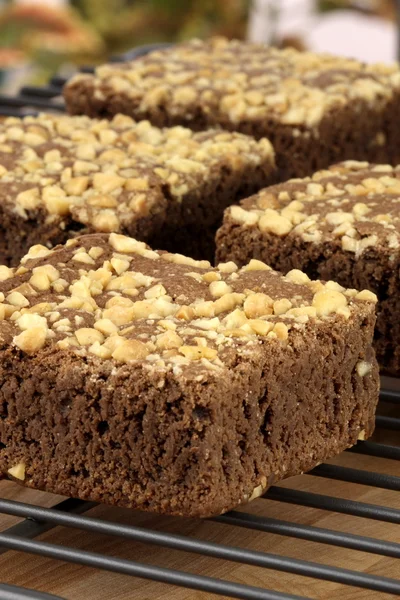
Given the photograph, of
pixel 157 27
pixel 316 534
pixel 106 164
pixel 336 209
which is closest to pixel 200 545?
pixel 316 534

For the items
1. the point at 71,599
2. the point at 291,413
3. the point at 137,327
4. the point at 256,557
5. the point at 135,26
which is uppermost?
the point at 135,26

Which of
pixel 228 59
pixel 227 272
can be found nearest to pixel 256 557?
pixel 227 272

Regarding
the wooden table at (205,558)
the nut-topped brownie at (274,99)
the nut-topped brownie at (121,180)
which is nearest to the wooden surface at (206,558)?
the wooden table at (205,558)

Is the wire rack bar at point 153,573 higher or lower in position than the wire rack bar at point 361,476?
lower

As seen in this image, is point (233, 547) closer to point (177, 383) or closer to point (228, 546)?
point (228, 546)

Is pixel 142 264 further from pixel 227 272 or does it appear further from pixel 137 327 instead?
pixel 137 327

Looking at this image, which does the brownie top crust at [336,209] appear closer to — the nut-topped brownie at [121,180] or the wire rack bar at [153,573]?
the nut-topped brownie at [121,180]
